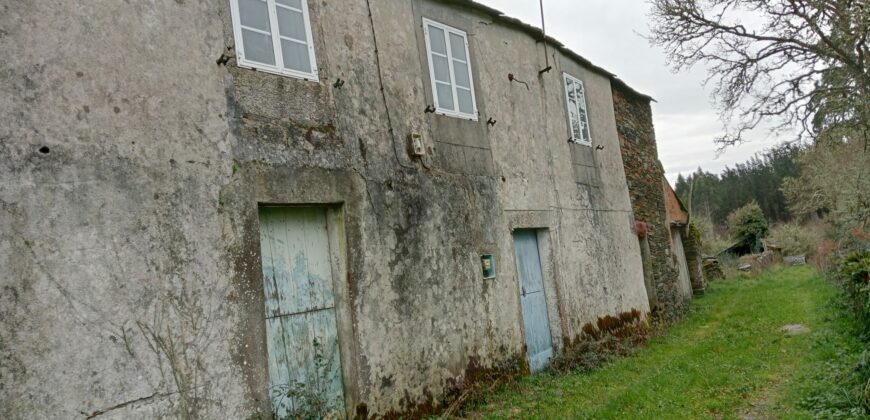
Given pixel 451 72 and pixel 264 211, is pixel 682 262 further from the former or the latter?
pixel 264 211

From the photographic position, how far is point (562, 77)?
10.6 metres

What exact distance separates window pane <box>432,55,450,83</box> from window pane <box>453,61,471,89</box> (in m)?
0.18

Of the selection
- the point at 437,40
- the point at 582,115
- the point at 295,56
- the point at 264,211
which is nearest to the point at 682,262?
the point at 582,115

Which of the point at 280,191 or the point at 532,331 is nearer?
the point at 280,191

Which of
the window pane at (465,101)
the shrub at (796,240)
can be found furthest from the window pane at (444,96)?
the shrub at (796,240)

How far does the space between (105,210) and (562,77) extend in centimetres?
848

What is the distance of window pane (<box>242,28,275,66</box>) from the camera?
5250 mm

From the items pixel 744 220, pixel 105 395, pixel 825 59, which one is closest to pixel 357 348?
pixel 105 395

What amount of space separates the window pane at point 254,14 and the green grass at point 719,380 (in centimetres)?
472

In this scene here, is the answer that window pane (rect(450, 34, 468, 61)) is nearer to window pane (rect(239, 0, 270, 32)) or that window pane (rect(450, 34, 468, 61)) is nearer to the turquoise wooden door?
window pane (rect(239, 0, 270, 32))

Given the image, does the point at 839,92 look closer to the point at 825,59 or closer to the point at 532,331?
the point at 825,59

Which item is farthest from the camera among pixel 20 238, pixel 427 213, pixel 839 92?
pixel 839 92

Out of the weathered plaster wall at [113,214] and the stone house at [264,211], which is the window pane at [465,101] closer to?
the stone house at [264,211]

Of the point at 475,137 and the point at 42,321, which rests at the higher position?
the point at 475,137
